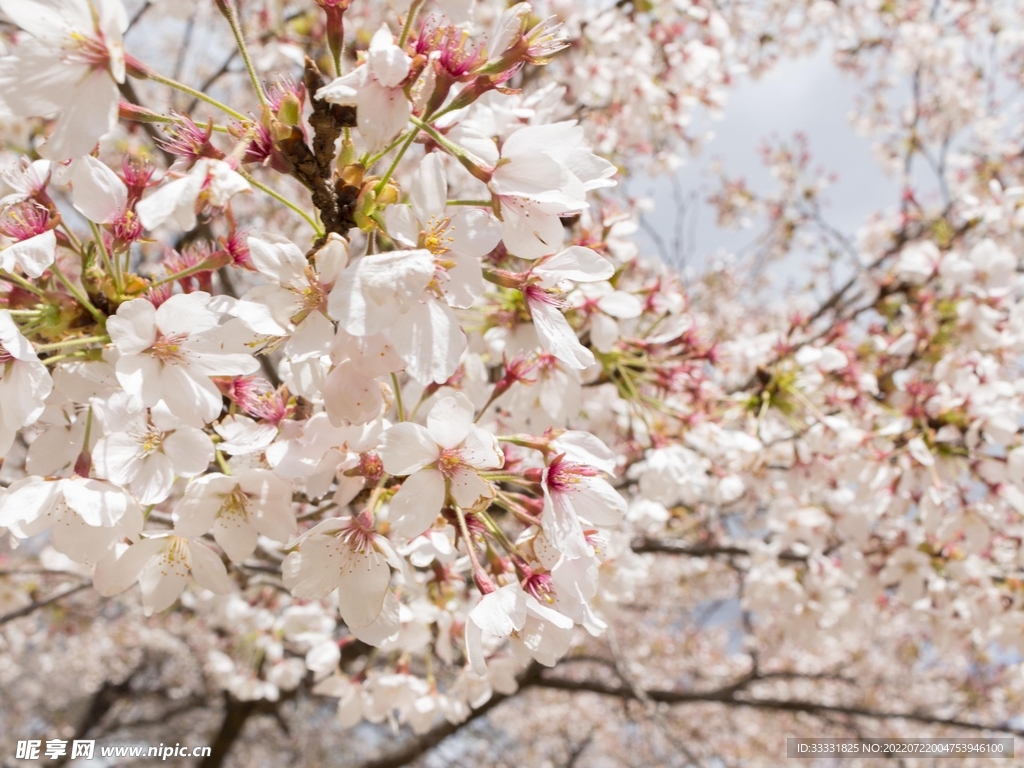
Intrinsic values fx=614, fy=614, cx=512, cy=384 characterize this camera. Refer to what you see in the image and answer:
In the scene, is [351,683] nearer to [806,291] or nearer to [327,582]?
[327,582]

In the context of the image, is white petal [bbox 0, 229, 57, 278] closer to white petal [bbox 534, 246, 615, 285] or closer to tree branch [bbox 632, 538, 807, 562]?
white petal [bbox 534, 246, 615, 285]

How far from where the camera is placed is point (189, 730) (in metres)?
8.55

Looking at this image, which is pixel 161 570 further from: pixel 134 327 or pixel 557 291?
pixel 557 291

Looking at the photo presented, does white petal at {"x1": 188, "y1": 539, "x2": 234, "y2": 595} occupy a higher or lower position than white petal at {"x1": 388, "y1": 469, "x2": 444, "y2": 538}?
lower

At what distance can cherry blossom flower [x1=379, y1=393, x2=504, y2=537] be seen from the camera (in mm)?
938

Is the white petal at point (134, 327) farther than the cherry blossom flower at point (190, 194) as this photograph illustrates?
Yes

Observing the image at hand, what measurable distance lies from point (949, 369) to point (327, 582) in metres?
2.55

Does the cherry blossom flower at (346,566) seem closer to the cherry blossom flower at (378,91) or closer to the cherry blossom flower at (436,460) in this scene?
the cherry blossom flower at (436,460)

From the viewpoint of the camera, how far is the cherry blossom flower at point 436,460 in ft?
3.08

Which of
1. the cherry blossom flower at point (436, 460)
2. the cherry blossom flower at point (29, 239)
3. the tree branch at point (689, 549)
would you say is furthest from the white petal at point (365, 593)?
the tree branch at point (689, 549)

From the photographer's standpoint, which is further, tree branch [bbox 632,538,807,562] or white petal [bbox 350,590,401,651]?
tree branch [bbox 632,538,807,562]

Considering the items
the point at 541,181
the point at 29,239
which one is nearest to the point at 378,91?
the point at 541,181

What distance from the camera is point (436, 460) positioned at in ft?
3.19

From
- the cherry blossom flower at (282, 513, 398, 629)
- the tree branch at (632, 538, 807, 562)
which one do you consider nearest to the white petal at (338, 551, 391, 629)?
the cherry blossom flower at (282, 513, 398, 629)
